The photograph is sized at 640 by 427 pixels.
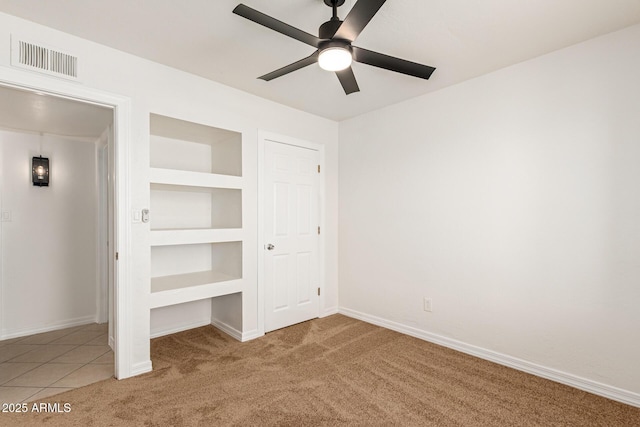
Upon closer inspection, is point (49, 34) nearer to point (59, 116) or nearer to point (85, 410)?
point (59, 116)

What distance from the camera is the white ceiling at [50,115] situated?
2576 millimetres

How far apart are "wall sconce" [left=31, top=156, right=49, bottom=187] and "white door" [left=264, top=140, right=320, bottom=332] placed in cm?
247

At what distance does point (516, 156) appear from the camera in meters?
2.70

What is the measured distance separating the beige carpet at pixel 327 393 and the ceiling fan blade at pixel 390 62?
2229 mm

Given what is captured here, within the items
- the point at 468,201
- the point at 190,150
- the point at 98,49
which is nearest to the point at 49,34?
the point at 98,49

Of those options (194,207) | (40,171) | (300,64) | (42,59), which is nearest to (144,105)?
(42,59)

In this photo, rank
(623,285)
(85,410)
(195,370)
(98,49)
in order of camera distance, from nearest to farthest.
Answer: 1. (85,410)
2. (623,285)
3. (98,49)
4. (195,370)

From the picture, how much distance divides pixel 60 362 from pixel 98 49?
8.58 feet

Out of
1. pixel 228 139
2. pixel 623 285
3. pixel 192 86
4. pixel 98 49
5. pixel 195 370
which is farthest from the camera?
pixel 228 139

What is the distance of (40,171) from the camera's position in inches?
138

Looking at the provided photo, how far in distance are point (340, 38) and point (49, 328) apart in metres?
4.26

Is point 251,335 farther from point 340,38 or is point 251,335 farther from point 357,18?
point 357,18

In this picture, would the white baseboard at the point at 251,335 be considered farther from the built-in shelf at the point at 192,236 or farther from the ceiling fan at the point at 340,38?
the ceiling fan at the point at 340,38

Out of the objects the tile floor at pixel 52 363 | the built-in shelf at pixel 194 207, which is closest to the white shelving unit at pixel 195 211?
the built-in shelf at pixel 194 207
